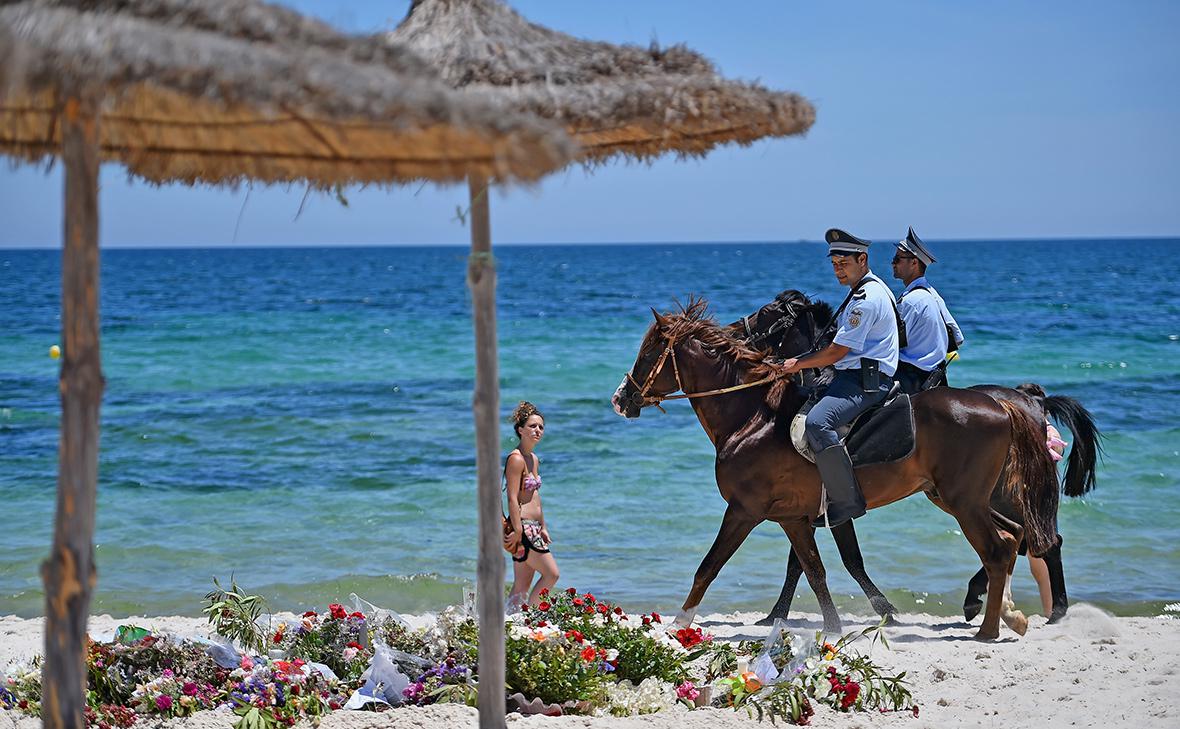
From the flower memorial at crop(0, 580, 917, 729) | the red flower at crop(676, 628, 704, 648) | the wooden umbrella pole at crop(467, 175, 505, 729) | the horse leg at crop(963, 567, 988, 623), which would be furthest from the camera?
the horse leg at crop(963, 567, 988, 623)

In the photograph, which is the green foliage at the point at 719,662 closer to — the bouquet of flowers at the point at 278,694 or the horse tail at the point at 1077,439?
the bouquet of flowers at the point at 278,694

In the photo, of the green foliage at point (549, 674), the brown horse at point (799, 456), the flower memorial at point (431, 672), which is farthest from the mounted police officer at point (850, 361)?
the green foliage at point (549, 674)

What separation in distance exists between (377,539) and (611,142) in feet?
24.3

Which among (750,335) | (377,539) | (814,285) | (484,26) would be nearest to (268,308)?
(814,285)

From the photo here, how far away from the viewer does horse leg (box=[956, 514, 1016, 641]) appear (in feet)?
26.5

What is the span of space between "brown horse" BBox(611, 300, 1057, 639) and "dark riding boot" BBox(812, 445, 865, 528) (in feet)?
0.47

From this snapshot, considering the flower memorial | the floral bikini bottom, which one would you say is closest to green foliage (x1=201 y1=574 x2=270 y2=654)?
the flower memorial

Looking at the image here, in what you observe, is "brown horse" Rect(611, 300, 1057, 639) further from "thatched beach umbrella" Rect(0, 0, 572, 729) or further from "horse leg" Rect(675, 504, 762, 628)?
"thatched beach umbrella" Rect(0, 0, 572, 729)

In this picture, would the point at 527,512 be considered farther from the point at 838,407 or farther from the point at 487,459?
the point at 487,459

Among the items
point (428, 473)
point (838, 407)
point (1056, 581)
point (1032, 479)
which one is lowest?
point (428, 473)

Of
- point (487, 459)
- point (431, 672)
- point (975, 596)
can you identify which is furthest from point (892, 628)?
point (487, 459)

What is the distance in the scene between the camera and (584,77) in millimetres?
4324

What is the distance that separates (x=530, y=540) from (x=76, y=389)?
4.65 metres

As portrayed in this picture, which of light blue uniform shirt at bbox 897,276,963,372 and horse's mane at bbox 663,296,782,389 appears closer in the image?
light blue uniform shirt at bbox 897,276,963,372
